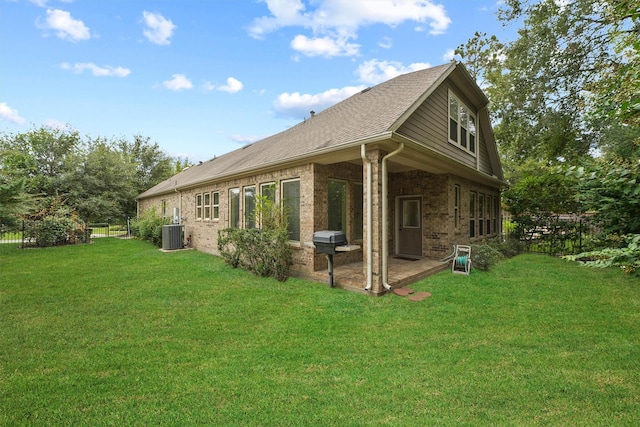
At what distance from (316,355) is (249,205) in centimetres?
662

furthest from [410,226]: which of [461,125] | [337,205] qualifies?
[461,125]

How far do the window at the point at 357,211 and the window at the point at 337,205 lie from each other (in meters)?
0.31

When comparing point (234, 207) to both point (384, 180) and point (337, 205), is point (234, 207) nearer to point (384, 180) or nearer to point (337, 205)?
point (337, 205)

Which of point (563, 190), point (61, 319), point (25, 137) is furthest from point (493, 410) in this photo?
point (25, 137)

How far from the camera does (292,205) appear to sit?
24.7 ft

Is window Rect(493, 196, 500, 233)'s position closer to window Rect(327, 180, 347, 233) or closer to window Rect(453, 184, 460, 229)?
window Rect(453, 184, 460, 229)

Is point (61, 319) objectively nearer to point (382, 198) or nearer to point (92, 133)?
point (382, 198)

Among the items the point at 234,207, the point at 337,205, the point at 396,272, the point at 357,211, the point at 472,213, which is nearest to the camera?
the point at 396,272

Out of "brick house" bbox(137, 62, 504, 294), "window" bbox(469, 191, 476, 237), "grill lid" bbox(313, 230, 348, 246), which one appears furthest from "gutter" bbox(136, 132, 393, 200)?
"window" bbox(469, 191, 476, 237)

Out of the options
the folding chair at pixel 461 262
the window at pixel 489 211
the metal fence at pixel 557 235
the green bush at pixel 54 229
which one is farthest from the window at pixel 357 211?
the green bush at pixel 54 229

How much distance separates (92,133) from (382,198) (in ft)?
89.4

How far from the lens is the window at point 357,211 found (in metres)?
7.96

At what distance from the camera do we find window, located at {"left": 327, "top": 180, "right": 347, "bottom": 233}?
294 inches

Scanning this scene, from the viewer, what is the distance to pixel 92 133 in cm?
2317
